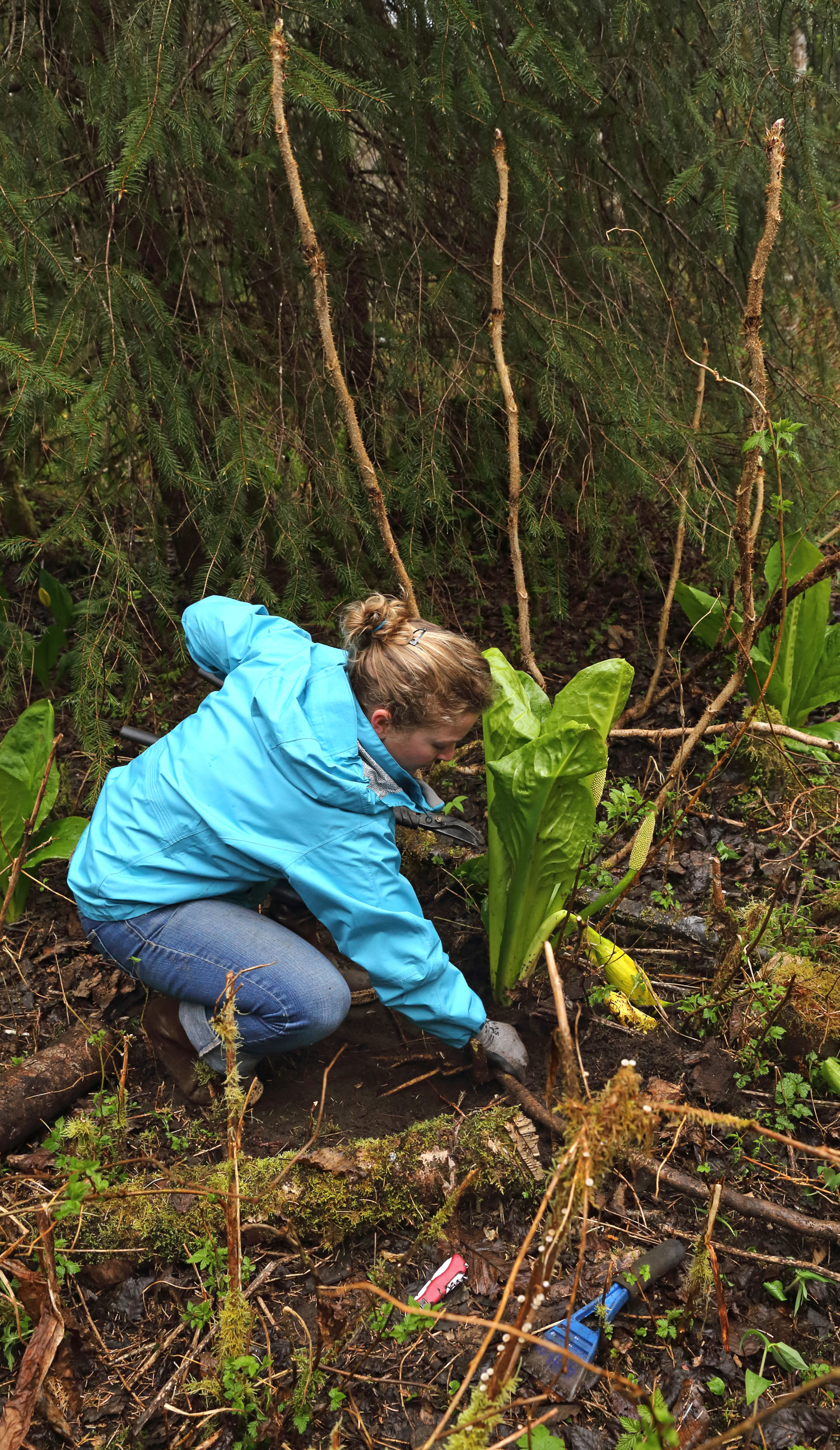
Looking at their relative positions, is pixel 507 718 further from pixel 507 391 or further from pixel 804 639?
pixel 804 639

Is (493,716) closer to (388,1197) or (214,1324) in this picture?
A: (388,1197)

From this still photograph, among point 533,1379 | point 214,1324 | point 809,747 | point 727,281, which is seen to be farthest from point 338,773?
point 727,281

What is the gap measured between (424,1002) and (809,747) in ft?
6.45

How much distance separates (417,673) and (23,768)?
145cm

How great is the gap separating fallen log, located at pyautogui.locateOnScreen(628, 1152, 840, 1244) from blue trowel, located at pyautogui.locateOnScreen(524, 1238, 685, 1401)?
14 cm

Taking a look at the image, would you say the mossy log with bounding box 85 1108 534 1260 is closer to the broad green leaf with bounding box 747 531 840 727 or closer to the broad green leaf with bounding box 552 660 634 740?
the broad green leaf with bounding box 552 660 634 740

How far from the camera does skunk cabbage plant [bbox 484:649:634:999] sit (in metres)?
2.29

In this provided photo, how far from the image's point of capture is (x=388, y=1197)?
2074 millimetres

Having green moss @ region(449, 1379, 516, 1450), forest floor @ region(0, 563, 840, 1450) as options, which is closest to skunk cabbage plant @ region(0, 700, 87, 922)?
forest floor @ region(0, 563, 840, 1450)

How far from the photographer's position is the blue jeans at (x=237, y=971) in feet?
7.55

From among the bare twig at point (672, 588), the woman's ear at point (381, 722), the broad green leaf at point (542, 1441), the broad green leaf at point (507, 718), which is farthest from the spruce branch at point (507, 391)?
the broad green leaf at point (542, 1441)

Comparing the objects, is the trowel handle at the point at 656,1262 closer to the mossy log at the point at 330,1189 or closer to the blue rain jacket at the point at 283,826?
the mossy log at the point at 330,1189

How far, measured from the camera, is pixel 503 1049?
7.99ft

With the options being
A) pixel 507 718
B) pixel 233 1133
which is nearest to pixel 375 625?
pixel 507 718
